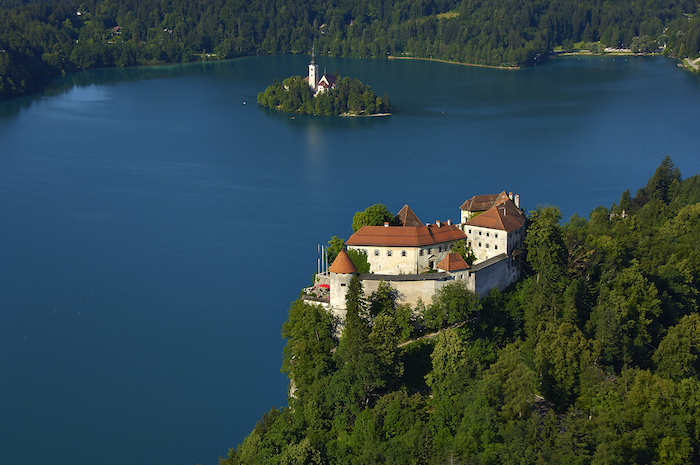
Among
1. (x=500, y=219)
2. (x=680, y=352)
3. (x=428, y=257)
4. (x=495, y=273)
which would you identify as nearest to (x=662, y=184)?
(x=680, y=352)

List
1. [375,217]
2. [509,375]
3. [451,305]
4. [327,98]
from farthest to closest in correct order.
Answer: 1. [327,98]
2. [375,217]
3. [451,305]
4. [509,375]

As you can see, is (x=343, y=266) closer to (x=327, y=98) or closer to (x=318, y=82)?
(x=327, y=98)

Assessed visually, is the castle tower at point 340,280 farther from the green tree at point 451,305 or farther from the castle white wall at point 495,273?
the castle white wall at point 495,273

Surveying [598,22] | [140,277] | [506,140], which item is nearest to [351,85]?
[506,140]

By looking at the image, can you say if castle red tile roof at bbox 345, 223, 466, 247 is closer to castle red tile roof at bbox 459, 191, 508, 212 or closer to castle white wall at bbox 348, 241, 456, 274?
castle white wall at bbox 348, 241, 456, 274

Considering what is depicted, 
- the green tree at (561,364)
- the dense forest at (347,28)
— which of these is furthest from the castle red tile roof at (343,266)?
the dense forest at (347,28)

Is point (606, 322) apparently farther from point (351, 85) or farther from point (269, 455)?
point (351, 85)
